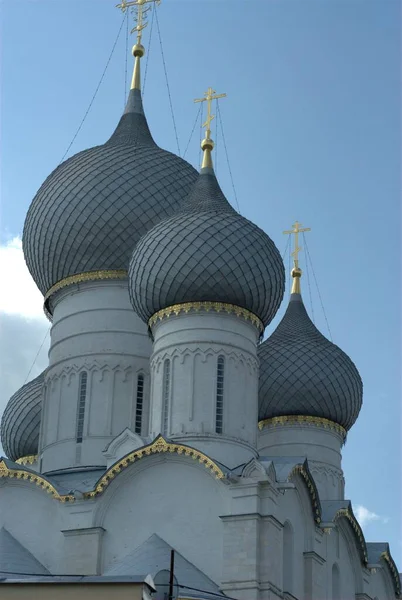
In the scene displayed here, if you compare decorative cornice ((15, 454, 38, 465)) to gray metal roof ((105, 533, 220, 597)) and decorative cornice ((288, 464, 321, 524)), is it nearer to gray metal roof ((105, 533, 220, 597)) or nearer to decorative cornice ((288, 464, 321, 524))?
gray metal roof ((105, 533, 220, 597))

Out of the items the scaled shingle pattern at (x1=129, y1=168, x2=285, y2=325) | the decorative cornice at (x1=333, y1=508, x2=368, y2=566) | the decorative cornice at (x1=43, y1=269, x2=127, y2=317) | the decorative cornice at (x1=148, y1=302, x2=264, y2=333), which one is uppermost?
the decorative cornice at (x1=43, y1=269, x2=127, y2=317)

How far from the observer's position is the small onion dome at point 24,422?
26.3 meters

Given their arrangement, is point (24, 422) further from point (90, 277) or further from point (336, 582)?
point (336, 582)

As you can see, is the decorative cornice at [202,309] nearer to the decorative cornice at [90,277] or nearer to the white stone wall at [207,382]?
the white stone wall at [207,382]

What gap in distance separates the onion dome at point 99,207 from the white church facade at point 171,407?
0.11 ft

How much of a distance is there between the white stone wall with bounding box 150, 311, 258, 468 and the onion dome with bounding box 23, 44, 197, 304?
2.93 m

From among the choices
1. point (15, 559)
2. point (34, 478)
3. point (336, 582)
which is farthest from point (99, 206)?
point (336, 582)

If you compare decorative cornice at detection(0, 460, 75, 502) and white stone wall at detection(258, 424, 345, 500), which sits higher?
white stone wall at detection(258, 424, 345, 500)

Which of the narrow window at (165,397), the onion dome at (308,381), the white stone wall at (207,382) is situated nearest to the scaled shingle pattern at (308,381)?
the onion dome at (308,381)

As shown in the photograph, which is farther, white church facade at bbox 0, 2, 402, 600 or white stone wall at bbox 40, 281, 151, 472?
white stone wall at bbox 40, 281, 151, 472

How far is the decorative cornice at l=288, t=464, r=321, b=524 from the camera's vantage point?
21.4 meters

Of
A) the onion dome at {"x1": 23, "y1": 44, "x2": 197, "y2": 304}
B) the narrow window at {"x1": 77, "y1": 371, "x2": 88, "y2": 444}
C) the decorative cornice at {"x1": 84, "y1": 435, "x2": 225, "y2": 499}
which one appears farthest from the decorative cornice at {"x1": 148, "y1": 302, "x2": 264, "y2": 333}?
the decorative cornice at {"x1": 84, "y1": 435, "x2": 225, "y2": 499}

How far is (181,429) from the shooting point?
21.2m

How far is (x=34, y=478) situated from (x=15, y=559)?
4.92ft
